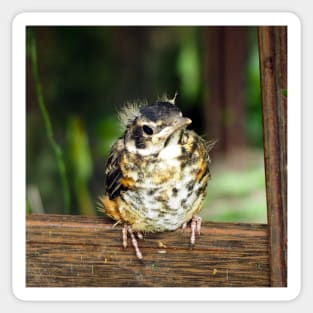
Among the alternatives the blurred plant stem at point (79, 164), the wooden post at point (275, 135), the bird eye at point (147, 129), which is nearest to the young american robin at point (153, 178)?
the bird eye at point (147, 129)

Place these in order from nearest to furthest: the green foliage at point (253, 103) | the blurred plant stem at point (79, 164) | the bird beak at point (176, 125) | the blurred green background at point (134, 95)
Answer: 1. the bird beak at point (176, 125)
2. the blurred plant stem at point (79, 164)
3. the blurred green background at point (134, 95)
4. the green foliage at point (253, 103)

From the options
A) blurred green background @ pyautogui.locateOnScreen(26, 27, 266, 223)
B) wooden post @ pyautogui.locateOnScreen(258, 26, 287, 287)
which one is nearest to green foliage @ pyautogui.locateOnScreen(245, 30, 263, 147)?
blurred green background @ pyautogui.locateOnScreen(26, 27, 266, 223)

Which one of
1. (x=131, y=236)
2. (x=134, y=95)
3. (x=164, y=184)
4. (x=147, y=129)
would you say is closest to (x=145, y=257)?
(x=131, y=236)

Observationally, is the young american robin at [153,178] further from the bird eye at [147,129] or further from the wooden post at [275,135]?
the wooden post at [275,135]

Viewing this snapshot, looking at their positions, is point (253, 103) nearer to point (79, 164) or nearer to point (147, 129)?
point (79, 164)

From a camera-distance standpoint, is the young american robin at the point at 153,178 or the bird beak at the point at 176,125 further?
the young american robin at the point at 153,178

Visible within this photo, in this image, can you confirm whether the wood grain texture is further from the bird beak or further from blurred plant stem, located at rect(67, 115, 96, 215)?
blurred plant stem, located at rect(67, 115, 96, 215)
